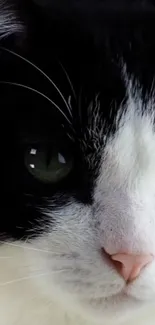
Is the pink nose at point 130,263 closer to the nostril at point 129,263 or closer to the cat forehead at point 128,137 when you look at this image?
the nostril at point 129,263

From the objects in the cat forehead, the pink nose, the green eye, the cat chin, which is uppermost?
the cat forehead

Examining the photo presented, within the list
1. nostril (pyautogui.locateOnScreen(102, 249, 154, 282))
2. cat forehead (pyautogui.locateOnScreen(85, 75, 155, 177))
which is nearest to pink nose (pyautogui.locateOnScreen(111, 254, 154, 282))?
nostril (pyautogui.locateOnScreen(102, 249, 154, 282))

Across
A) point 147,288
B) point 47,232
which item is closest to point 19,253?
point 47,232

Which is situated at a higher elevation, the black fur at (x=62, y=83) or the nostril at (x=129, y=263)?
the black fur at (x=62, y=83)

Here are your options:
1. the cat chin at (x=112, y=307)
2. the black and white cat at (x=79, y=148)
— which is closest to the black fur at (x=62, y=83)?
the black and white cat at (x=79, y=148)

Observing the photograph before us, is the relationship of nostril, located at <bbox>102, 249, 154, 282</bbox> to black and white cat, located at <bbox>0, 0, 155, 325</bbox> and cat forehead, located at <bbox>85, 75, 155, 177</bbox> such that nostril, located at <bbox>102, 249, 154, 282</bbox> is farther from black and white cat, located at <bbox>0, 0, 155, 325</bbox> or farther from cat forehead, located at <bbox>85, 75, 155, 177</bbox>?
cat forehead, located at <bbox>85, 75, 155, 177</bbox>

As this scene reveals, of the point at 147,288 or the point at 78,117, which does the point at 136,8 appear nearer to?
the point at 78,117

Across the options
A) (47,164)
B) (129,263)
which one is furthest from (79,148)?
(129,263)

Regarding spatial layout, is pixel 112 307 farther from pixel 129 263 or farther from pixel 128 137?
pixel 128 137
